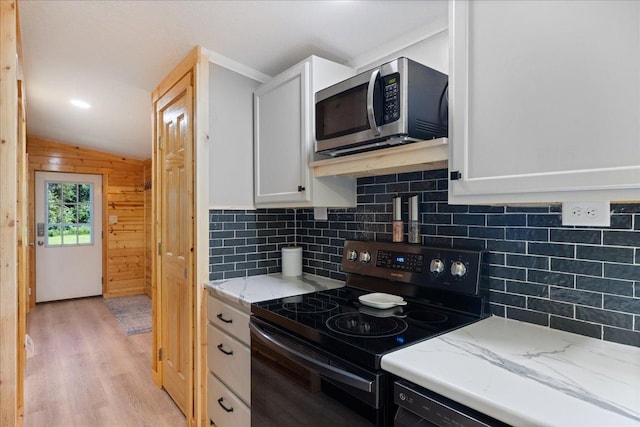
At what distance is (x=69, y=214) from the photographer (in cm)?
513

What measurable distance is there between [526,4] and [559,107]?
33cm

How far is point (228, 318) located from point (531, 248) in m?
1.40

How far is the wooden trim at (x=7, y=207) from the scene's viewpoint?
4.62 feet

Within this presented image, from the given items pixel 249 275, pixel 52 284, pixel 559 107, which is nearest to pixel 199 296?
pixel 249 275

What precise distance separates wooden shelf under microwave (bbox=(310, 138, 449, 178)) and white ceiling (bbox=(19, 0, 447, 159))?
2.09 feet

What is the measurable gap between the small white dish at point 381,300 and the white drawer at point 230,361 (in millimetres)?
603

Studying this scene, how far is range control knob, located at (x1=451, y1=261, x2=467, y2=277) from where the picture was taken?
1419mm

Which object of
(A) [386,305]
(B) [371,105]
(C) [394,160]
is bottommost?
(A) [386,305]

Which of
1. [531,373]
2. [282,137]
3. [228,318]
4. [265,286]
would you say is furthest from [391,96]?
[228,318]

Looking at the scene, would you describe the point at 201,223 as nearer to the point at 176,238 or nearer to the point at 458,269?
the point at 176,238

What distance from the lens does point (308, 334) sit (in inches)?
50.1

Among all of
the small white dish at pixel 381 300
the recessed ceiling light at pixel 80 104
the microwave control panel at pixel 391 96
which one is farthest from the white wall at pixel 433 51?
the recessed ceiling light at pixel 80 104

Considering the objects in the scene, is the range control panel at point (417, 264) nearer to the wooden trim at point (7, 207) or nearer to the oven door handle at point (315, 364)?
the oven door handle at point (315, 364)

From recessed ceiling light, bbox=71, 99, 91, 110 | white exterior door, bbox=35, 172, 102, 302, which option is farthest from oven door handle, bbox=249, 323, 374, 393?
white exterior door, bbox=35, 172, 102, 302
